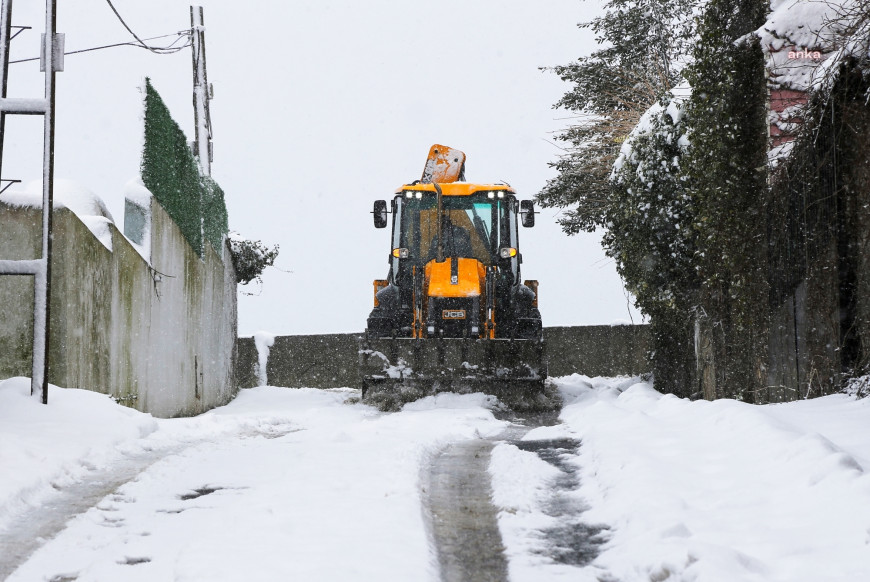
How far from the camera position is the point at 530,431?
29.9ft

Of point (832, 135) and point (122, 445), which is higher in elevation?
point (832, 135)

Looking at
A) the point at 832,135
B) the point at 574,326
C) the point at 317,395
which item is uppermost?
the point at 832,135

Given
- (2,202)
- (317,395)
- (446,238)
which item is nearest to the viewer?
(2,202)

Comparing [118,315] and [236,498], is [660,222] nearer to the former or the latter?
[118,315]

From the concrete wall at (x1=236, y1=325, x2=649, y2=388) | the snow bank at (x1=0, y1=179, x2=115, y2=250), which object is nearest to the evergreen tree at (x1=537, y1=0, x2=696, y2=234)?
the concrete wall at (x1=236, y1=325, x2=649, y2=388)

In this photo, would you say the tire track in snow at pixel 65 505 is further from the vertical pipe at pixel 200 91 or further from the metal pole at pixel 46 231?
the vertical pipe at pixel 200 91

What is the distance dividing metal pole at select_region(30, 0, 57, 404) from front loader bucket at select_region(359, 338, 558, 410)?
18.2ft

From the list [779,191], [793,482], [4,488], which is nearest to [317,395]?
[779,191]

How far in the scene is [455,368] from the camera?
41.5 feet

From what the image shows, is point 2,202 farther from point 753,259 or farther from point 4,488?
point 753,259

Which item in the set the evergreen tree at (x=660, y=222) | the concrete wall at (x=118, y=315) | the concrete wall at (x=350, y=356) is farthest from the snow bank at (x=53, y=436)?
the concrete wall at (x=350, y=356)

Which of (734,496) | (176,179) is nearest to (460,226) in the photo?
(176,179)

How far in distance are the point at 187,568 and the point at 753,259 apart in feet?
25.8

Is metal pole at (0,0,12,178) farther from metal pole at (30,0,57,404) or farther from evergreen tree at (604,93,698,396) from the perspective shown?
evergreen tree at (604,93,698,396)
